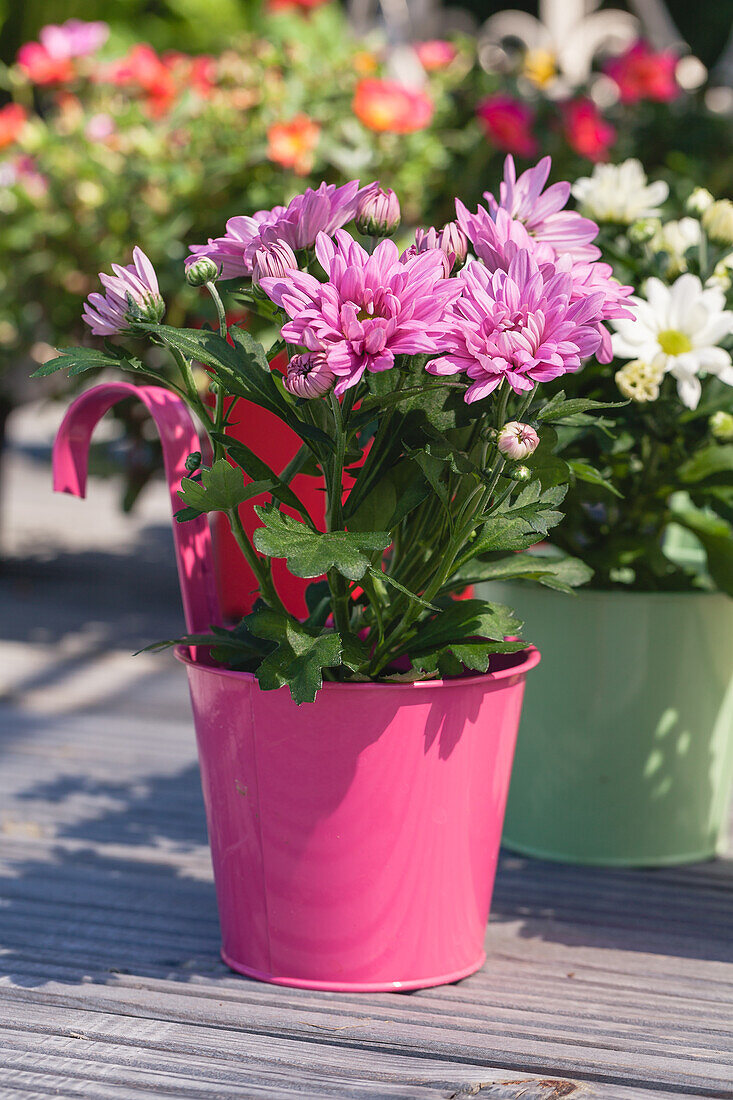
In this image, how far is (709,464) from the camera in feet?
4.88

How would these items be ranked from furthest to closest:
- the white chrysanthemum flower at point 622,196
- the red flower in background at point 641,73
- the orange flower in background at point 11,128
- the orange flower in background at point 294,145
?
the red flower in background at point 641,73 → the orange flower in background at point 11,128 → the orange flower in background at point 294,145 → the white chrysanthemum flower at point 622,196

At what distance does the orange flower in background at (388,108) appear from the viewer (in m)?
2.78

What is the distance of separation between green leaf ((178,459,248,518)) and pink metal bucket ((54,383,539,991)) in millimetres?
187

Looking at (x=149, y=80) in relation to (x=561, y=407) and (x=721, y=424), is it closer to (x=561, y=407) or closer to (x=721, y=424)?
(x=721, y=424)

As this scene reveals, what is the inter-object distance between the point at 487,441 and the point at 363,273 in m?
0.18

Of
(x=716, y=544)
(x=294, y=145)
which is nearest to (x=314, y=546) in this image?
(x=716, y=544)

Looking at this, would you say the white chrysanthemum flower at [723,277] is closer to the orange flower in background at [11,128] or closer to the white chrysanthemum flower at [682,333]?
the white chrysanthemum flower at [682,333]

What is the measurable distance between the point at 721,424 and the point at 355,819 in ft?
2.13

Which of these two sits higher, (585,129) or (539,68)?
(539,68)

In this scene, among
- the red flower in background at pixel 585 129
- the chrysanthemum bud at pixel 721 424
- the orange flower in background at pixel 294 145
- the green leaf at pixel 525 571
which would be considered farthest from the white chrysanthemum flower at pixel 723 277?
the red flower in background at pixel 585 129

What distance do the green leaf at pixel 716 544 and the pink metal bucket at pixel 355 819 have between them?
0.36 m

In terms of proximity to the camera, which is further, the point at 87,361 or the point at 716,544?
the point at 716,544

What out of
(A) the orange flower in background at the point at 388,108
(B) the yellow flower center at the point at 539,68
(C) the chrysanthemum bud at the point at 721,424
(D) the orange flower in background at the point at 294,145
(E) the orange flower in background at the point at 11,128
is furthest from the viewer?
(B) the yellow flower center at the point at 539,68

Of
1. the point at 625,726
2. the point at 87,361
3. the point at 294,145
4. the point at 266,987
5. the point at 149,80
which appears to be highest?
the point at 149,80
